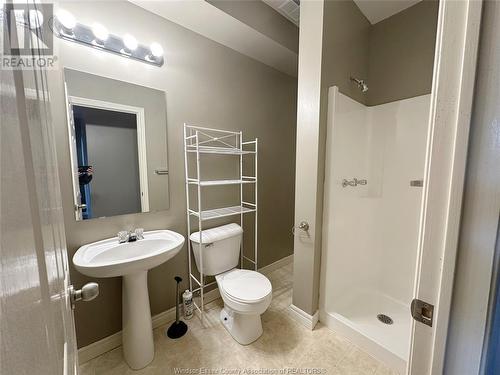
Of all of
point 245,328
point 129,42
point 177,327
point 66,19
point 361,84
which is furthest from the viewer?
point 361,84

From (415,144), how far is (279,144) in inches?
49.7

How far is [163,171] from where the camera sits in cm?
163

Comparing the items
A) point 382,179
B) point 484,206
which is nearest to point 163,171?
point 484,206

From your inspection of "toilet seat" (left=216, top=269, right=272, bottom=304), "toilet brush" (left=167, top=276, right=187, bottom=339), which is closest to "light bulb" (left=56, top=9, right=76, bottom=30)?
"toilet brush" (left=167, top=276, right=187, bottom=339)

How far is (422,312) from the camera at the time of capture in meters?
0.49

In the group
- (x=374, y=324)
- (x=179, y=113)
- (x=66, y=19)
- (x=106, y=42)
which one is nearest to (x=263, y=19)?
(x=179, y=113)

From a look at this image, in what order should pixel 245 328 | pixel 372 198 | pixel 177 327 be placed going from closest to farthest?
pixel 245 328 → pixel 177 327 → pixel 372 198

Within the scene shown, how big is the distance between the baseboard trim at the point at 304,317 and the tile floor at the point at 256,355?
40 mm

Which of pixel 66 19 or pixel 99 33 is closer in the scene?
pixel 66 19

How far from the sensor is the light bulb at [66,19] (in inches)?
46.3

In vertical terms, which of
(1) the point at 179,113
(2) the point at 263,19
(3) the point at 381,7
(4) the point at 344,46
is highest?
(3) the point at 381,7

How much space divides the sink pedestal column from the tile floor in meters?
0.07

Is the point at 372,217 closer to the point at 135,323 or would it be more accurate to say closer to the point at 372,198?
the point at 372,198

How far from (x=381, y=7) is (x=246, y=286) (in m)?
2.53
